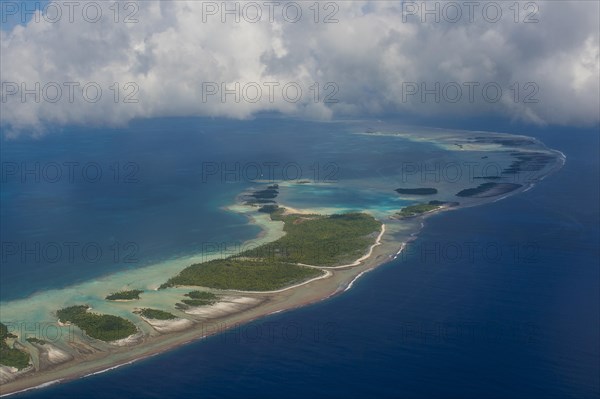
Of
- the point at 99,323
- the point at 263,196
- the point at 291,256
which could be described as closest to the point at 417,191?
the point at 263,196

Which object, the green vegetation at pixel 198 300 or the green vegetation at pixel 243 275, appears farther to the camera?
the green vegetation at pixel 243 275

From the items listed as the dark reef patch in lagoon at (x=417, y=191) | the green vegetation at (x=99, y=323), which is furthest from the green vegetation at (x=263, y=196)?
the green vegetation at (x=99, y=323)

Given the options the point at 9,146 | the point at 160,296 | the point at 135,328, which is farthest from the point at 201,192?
the point at 9,146

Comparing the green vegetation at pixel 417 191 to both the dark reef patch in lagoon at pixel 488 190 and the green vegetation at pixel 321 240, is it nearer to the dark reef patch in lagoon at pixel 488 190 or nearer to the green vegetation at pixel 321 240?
the dark reef patch in lagoon at pixel 488 190

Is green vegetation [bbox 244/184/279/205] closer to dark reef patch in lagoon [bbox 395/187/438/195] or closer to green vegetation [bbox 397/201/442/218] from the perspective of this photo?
green vegetation [bbox 397/201/442/218]

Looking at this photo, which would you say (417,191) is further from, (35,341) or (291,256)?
(35,341)

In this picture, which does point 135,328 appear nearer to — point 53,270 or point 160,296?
point 160,296
